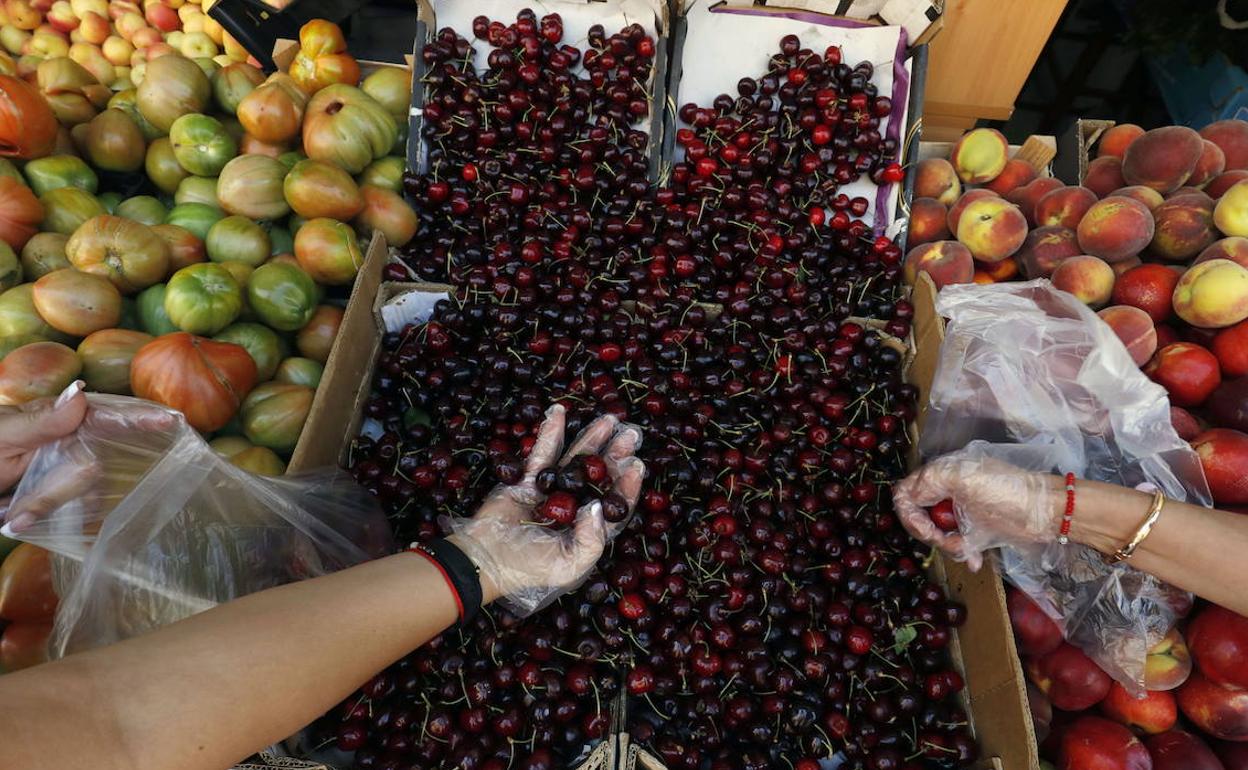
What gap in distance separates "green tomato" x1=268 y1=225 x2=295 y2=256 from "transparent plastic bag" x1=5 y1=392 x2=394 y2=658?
3.30 feet

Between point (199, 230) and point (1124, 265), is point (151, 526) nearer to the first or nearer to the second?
point (199, 230)

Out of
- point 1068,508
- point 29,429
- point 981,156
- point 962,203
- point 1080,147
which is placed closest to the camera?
point 29,429

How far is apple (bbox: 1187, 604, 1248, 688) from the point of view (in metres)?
1.42

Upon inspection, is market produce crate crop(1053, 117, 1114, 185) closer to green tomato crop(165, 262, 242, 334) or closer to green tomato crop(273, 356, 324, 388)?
Answer: green tomato crop(273, 356, 324, 388)

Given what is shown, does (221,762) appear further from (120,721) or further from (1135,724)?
(1135,724)

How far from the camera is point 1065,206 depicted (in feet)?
7.53

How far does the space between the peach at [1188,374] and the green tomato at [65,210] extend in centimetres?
333

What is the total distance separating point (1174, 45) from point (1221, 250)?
7.97ft

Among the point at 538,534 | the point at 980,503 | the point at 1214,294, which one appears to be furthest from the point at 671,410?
the point at 1214,294

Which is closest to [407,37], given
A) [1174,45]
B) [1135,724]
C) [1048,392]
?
[1048,392]

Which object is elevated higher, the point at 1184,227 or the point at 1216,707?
the point at 1184,227

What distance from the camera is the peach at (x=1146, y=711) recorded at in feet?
4.98

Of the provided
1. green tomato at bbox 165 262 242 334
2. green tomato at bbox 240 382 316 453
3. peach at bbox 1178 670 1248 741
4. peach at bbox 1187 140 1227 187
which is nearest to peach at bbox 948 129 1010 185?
peach at bbox 1187 140 1227 187

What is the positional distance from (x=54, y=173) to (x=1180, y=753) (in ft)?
11.7
